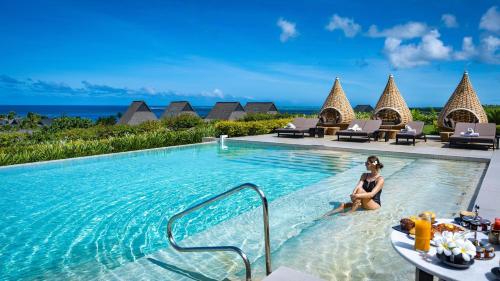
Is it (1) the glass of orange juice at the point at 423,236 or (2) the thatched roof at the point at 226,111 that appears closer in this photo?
(1) the glass of orange juice at the point at 423,236

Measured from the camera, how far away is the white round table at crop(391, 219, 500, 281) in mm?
1992

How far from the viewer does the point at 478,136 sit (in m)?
11.8

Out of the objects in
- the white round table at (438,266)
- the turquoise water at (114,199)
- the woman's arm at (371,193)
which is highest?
the white round table at (438,266)

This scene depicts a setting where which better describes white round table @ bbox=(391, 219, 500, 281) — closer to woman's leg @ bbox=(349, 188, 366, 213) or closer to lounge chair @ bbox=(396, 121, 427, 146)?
woman's leg @ bbox=(349, 188, 366, 213)

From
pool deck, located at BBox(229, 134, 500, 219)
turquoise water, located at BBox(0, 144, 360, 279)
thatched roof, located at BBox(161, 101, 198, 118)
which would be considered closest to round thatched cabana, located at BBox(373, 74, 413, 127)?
pool deck, located at BBox(229, 134, 500, 219)

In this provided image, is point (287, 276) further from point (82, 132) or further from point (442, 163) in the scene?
point (82, 132)

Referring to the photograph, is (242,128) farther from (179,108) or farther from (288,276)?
(179,108)

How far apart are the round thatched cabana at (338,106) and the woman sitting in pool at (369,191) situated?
11847 mm

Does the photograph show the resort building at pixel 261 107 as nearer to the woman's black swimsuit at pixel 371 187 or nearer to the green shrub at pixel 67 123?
the green shrub at pixel 67 123

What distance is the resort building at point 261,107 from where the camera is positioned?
1398 inches

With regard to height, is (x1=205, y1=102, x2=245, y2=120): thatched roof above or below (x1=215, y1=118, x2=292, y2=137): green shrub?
above

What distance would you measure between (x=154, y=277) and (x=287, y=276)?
62.0 inches

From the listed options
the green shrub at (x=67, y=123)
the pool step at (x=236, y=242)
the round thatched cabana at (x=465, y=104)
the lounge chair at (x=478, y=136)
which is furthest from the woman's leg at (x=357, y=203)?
the green shrub at (x=67, y=123)

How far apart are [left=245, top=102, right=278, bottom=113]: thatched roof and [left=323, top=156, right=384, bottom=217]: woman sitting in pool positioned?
29.8 metres
